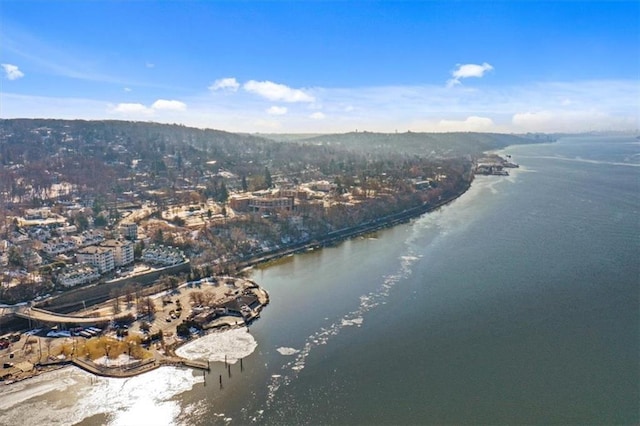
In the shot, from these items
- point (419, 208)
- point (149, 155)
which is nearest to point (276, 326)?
point (419, 208)

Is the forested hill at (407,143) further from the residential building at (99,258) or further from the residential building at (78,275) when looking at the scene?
the residential building at (78,275)

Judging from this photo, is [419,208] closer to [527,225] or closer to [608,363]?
[527,225]

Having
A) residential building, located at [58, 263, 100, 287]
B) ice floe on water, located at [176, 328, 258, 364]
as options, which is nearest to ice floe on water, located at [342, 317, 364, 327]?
ice floe on water, located at [176, 328, 258, 364]

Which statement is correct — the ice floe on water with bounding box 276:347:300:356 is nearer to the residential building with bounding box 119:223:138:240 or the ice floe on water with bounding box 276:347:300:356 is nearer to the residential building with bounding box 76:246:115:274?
the residential building with bounding box 76:246:115:274

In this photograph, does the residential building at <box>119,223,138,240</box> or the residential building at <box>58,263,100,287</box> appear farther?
the residential building at <box>119,223,138,240</box>

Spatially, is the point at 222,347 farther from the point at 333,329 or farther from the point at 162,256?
the point at 162,256

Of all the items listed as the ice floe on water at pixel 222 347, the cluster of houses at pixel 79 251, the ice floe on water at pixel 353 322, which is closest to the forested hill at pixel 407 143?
the cluster of houses at pixel 79 251
